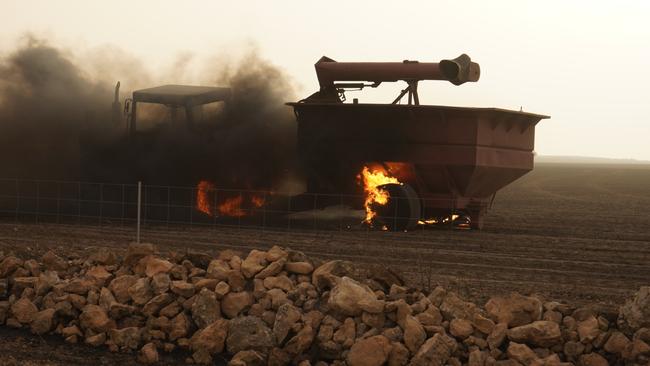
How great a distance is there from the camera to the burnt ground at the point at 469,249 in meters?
12.4

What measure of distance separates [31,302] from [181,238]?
6.35m

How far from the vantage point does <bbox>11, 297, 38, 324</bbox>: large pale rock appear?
10734mm

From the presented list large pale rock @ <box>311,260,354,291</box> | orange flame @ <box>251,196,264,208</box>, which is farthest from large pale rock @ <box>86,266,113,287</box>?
orange flame @ <box>251,196,264,208</box>

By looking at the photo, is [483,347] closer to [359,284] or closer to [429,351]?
[429,351]

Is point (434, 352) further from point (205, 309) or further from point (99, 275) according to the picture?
point (99, 275)

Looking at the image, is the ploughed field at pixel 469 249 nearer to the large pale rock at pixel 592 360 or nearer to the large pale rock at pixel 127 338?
the large pale rock at pixel 592 360

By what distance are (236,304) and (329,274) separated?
1137 mm

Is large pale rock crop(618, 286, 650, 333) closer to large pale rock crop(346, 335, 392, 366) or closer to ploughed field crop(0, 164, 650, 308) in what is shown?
ploughed field crop(0, 164, 650, 308)

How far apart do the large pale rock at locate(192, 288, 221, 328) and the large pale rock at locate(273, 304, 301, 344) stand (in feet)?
2.56

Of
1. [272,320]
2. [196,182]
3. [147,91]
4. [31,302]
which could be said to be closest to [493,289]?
[272,320]

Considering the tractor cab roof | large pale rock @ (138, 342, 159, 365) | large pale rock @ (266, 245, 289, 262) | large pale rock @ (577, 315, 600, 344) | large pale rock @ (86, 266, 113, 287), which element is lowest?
large pale rock @ (138, 342, 159, 365)

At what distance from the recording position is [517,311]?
948cm

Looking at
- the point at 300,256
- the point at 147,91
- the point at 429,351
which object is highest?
the point at 147,91

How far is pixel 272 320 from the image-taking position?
391 inches
